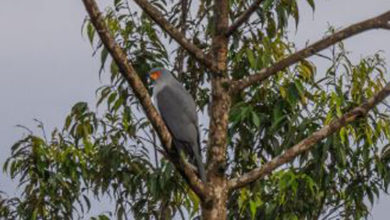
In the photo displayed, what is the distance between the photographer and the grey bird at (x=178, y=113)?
18.1 feet

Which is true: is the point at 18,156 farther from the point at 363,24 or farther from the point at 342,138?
the point at 363,24

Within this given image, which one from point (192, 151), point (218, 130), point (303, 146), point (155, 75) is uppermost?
point (155, 75)

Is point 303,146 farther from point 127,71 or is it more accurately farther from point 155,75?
point 155,75

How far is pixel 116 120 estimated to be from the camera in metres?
7.49

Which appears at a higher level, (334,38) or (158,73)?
(158,73)

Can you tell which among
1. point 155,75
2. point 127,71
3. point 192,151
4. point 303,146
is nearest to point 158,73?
point 155,75

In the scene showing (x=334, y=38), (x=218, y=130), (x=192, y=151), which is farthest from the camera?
(x=192, y=151)

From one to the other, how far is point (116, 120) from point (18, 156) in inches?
29.8

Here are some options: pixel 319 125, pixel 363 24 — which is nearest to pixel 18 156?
pixel 319 125

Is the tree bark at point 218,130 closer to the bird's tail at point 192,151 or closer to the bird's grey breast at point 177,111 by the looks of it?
the bird's tail at point 192,151

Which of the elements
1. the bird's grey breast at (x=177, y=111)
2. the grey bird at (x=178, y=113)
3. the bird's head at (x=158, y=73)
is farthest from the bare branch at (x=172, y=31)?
the bird's head at (x=158, y=73)

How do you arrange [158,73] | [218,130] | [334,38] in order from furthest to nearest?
[158,73]
[218,130]
[334,38]

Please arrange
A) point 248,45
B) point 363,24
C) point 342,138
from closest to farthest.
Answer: point 363,24 < point 342,138 < point 248,45

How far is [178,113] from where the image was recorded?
5.89 meters
